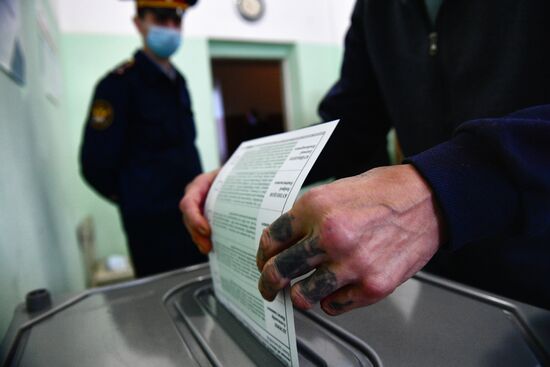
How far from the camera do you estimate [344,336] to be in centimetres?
41

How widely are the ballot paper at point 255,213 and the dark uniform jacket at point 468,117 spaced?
0.40ft

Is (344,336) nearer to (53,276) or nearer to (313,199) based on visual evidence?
(313,199)

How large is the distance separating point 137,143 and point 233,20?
1.70 metres

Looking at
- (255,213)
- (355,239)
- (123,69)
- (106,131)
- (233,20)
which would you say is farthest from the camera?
(233,20)

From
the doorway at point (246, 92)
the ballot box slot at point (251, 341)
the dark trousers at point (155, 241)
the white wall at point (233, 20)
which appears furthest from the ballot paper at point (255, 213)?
the doorway at point (246, 92)

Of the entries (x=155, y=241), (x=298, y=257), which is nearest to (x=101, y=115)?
(x=155, y=241)

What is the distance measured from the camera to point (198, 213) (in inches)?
21.1

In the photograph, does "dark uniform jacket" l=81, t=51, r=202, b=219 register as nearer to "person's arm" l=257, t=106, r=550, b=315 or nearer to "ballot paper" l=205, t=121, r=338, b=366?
"ballot paper" l=205, t=121, r=338, b=366

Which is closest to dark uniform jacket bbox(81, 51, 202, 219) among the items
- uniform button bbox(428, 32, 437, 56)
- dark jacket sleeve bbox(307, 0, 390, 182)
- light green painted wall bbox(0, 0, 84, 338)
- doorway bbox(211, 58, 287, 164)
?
light green painted wall bbox(0, 0, 84, 338)

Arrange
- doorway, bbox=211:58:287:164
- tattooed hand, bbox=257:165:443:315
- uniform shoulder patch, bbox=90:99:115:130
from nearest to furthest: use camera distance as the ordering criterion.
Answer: tattooed hand, bbox=257:165:443:315
uniform shoulder patch, bbox=90:99:115:130
doorway, bbox=211:58:287:164

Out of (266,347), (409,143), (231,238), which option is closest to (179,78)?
(409,143)

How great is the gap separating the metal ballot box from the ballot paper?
0.04 metres

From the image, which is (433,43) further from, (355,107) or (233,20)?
(233,20)

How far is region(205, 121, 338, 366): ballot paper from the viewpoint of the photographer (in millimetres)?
341
